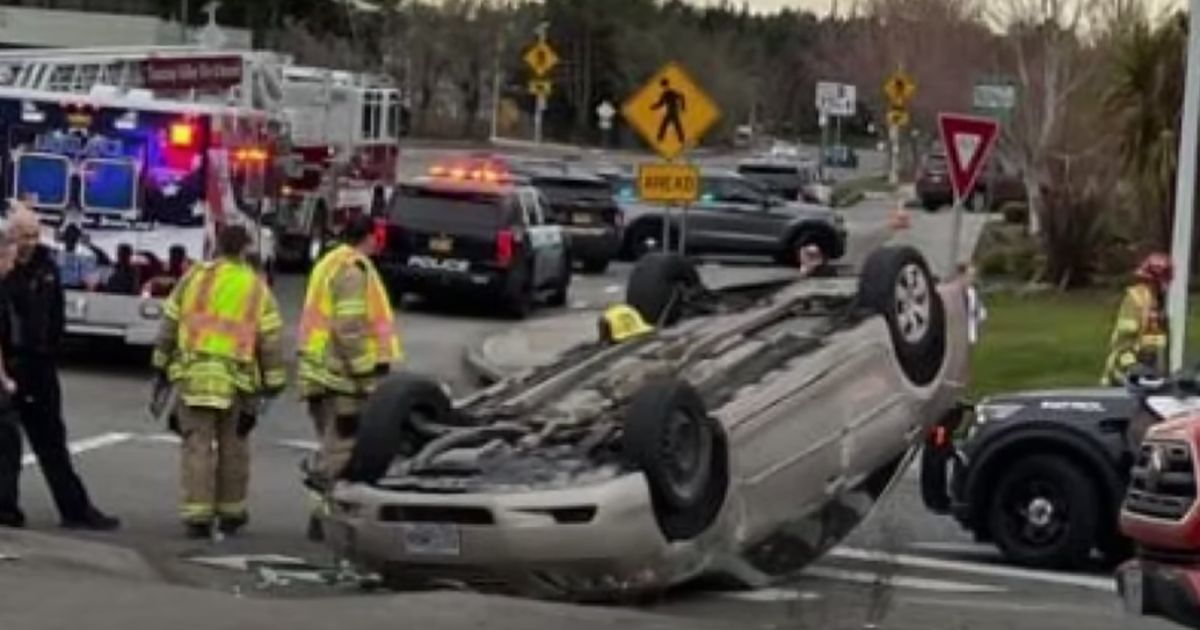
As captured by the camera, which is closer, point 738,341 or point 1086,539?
point 738,341

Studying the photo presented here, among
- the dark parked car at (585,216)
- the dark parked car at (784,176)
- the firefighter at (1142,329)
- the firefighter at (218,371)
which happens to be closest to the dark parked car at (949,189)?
the dark parked car at (784,176)

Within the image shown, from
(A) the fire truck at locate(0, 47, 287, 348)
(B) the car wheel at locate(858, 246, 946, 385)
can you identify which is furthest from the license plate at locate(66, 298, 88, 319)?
(B) the car wheel at locate(858, 246, 946, 385)

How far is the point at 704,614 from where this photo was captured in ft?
37.0

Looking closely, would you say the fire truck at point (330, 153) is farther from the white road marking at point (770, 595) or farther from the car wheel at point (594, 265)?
the white road marking at point (770, 595)

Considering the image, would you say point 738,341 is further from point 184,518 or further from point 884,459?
point 184,518

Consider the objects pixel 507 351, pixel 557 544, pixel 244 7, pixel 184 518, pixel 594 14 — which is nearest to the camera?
pixel 557 544

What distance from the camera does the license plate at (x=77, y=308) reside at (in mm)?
21047

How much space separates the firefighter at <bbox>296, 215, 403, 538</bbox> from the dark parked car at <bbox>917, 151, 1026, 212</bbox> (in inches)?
1796

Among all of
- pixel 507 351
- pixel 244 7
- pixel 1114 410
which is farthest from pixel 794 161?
pixel 1114 410

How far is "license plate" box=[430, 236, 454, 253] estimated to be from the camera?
101ft

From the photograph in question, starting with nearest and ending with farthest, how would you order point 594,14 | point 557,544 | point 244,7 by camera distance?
1. point 557,544
2. point 244,7
3. point 594,14

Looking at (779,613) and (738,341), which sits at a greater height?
(738,341)

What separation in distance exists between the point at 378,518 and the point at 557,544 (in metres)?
0.86

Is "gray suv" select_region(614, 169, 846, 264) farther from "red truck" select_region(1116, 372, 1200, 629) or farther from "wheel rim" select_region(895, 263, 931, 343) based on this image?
"red truck" select_region(1116, 372, 1200, 629)
